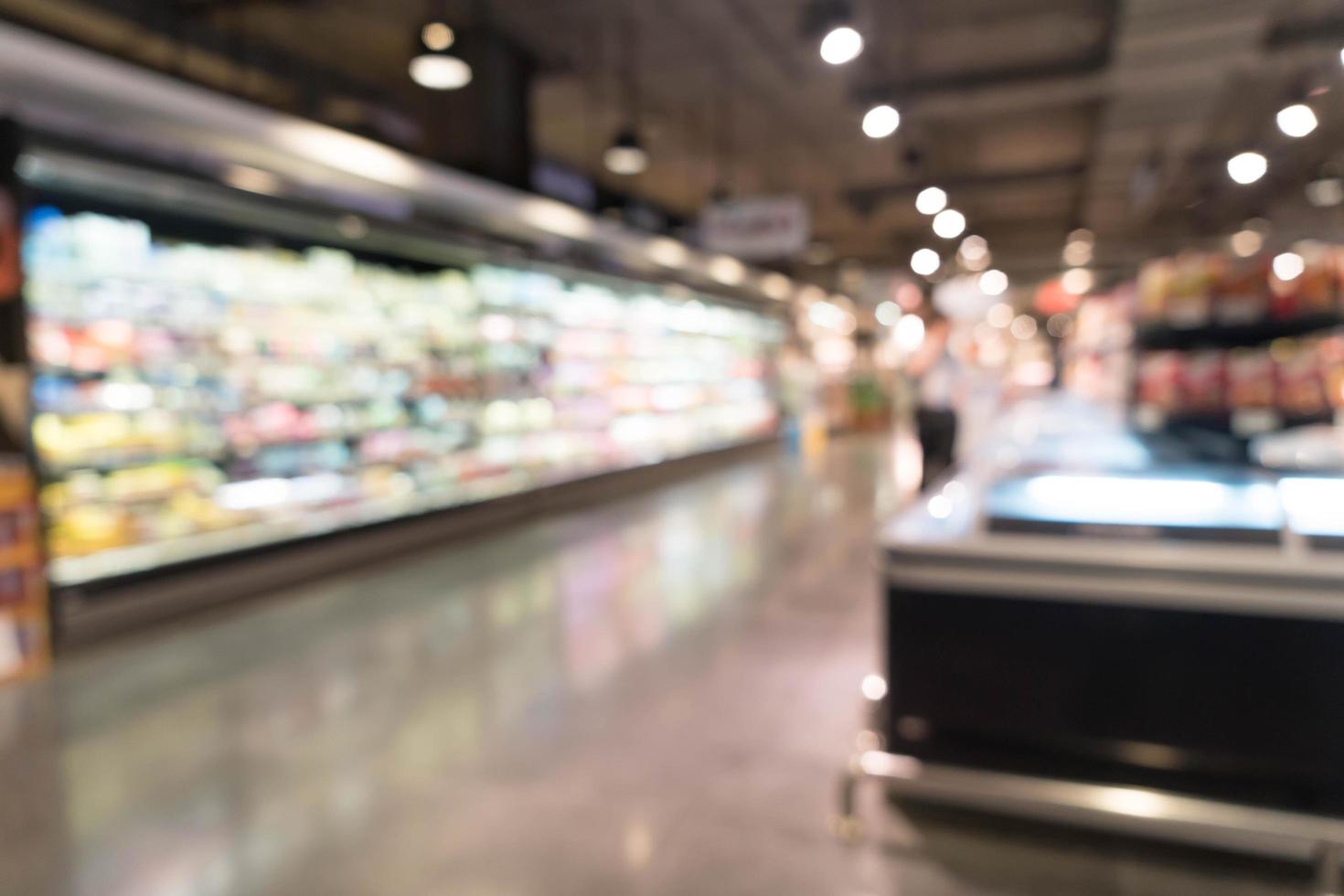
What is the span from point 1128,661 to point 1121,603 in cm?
18

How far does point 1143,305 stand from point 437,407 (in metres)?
5.17

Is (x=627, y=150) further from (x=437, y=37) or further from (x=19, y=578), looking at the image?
(x=19, y=578)

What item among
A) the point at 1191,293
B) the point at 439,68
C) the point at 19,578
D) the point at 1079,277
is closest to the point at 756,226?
the point at 439,68

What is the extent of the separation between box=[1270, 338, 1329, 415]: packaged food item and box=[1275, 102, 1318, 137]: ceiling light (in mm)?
4764

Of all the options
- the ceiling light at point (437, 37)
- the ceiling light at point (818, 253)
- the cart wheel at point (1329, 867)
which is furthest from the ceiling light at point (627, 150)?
the ceiling light at point (818, 253)

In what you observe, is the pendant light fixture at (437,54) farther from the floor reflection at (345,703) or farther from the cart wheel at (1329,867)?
the cart wheel at (1329,867)

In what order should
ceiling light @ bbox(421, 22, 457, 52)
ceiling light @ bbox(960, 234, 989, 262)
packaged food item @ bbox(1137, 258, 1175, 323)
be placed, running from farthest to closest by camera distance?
ceiling light @ bbox(960, 234, 989, 262)
ceiling light @ bbox(421, 22, 457, 52)
packaged food item @ bbox(1137, 258, 1175, 323)

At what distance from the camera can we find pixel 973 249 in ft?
60.3

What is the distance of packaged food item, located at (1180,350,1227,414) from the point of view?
328 cm

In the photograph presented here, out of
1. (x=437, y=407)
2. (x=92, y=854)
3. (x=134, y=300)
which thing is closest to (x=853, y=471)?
(x=437, y=407)

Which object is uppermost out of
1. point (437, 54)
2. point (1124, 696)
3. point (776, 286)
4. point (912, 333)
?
point (437, 54)

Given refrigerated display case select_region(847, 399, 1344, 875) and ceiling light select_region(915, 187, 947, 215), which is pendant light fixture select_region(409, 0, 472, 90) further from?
ceiling light select_region(915, 187, 947, 215)

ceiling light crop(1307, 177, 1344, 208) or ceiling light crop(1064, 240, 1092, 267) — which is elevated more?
ceiling light crop(1064, 240, 1092, 267)

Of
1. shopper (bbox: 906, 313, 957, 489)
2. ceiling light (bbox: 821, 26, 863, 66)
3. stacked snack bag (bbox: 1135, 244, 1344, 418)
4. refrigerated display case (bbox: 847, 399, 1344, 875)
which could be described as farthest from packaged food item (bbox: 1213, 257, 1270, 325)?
shopper (bbox: 906, 313, 957, 489)
